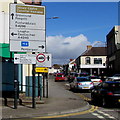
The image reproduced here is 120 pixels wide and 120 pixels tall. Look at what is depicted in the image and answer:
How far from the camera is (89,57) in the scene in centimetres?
7406

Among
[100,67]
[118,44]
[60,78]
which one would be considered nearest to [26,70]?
[60,78]

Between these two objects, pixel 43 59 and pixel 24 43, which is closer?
pixel 24 43

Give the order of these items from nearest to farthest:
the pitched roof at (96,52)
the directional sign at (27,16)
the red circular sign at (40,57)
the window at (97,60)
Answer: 1. the directional sign at (27,16)
2. the red circular sign at (40,57)
3. the window at (97,60)
4. the pitched roof at (96,52)

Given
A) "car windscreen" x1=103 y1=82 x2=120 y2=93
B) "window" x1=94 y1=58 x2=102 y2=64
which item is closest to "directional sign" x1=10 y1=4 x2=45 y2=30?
"car windscreen" x1=103 y1=82 x2=120 y2=93

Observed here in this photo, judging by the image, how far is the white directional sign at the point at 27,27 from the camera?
41.8 ft

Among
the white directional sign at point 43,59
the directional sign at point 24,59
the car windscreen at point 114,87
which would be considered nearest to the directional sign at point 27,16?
the directional sign at point 24,59

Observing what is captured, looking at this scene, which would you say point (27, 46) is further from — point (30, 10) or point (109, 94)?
point (109, 94)

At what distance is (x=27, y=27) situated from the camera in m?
12.9

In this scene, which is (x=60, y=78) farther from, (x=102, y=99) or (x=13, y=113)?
(x=13, y=113)

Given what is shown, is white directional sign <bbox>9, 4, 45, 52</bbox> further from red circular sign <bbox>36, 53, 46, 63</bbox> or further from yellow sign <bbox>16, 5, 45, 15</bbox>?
red circular sign <bbox>36, 53, 46, 63</bbox>

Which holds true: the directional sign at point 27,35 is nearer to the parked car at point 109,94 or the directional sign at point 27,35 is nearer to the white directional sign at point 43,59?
the white directional sign at point 43,59

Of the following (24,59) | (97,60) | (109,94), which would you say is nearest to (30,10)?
(24,59)

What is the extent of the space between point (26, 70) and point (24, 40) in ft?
21.7

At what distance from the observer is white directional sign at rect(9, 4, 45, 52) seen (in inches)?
502
